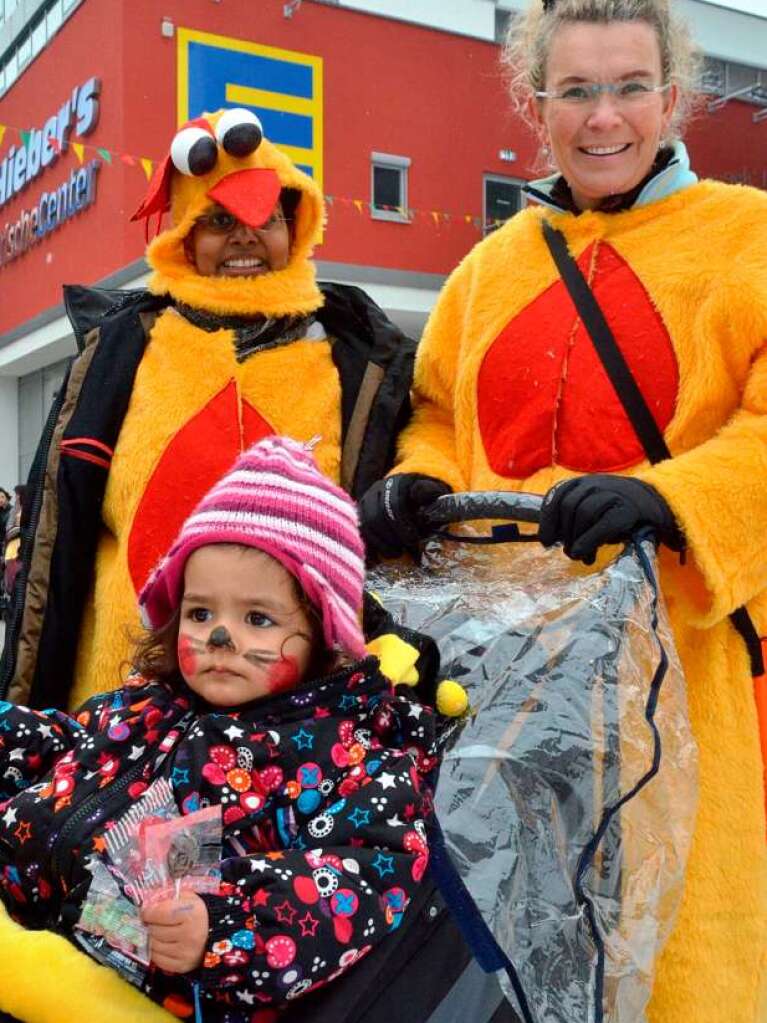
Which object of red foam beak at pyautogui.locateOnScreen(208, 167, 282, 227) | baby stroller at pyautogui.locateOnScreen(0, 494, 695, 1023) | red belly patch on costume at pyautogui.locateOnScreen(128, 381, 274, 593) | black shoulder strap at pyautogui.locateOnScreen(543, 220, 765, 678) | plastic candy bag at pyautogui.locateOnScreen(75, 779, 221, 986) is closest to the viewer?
plastic candy bag at pyautogui.locateOnScreen(75, 779, 221, 986)

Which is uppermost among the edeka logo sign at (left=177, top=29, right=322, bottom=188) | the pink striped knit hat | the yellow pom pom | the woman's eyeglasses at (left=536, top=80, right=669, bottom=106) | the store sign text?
the edeka logo sign at (left=177, top=29, right=322, bottom=188)

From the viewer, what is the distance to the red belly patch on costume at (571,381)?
5.72 ft

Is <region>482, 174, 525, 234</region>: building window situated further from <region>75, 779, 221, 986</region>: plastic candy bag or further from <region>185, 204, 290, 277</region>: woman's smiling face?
<region>75, 779, 221, 986</region>: plastic candy bag

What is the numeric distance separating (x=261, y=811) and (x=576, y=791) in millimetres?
383

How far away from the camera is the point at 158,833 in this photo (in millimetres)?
1044

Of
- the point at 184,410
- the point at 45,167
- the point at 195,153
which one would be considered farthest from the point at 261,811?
the point at 45,167

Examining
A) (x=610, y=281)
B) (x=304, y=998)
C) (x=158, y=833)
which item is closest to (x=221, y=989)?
(x=304, y=998)

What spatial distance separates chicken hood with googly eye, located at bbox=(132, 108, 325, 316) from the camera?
7.54ft

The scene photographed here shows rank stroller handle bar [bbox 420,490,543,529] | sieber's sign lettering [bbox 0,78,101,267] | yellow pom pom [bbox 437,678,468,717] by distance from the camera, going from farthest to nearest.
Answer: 1. sieber's sign lettering [bbox 0,78,101,267]
2. stroller handle bar [bbox 420,490,543,529]
3. yellow pom pom [bbox 437,678,468,717]

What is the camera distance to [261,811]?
50.0 inches

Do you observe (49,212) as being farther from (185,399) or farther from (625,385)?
(625,385)

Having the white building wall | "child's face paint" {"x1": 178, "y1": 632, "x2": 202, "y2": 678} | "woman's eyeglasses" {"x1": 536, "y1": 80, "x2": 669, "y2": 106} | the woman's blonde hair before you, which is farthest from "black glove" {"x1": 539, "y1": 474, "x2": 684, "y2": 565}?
the white building wall

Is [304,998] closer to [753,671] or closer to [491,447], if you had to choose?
[753,671]

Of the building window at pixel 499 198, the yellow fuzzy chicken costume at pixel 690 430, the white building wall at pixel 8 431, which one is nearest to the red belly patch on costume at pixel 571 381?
the yellow fuzzy chicken costume at pixel 690 430
